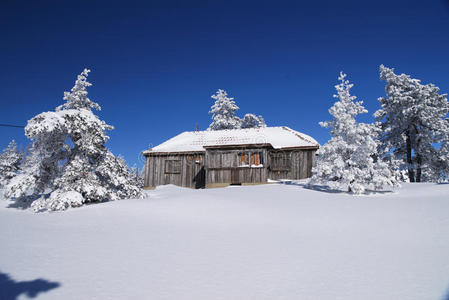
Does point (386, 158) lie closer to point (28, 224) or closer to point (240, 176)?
point (240, 176)

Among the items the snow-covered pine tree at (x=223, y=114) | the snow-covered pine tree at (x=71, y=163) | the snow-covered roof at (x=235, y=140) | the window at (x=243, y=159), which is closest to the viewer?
the snow-covered pine tree at (x=71, y=163)

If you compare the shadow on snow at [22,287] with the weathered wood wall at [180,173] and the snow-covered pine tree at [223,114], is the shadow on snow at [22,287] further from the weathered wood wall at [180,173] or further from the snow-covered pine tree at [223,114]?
the snow-covered pine tree at [223,114]

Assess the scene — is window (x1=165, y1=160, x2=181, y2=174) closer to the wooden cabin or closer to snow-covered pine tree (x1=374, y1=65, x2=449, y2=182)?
the wooden cabin

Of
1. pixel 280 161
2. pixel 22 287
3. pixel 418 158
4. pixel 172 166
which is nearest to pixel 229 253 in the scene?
pixel 22 287

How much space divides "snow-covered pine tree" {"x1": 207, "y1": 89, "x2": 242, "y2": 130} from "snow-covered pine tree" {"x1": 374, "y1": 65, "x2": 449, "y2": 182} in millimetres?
19076

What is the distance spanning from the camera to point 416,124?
844 inches

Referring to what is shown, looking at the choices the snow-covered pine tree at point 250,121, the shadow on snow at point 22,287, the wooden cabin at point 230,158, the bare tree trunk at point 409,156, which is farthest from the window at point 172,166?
the bare tree trunk at point 409,156

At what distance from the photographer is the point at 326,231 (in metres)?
7.20

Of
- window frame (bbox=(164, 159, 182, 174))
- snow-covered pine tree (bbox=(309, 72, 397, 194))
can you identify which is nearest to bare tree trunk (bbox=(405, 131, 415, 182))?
snow-covered pine tree (bbox=(309, 72, 397, 194))

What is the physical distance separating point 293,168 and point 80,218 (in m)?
17.4

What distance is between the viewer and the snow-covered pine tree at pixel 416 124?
68.7ft

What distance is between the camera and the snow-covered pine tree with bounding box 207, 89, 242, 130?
36.0 m

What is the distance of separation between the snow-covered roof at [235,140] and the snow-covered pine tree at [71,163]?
991 cm

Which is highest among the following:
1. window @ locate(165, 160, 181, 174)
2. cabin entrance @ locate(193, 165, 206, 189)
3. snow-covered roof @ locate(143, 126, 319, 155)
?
snow-covered roof @ locate(143, 126, 319, 155)
